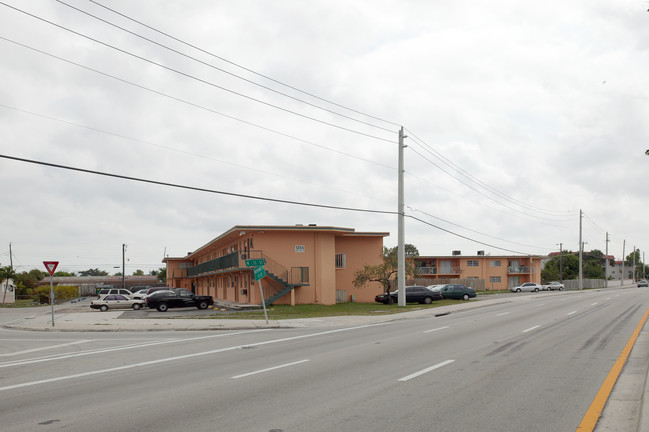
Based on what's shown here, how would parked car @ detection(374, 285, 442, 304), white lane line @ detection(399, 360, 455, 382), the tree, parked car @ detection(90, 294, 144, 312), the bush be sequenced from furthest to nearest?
the bush
the tree
parked car @ detection(90, 294, 144, 312)
parked car @ detection(374, 285, 442, 304)
white lane line @ detection(399, 360, 455, 382)

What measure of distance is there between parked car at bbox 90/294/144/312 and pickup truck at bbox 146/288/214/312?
16.4 feet

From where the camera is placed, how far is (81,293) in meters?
96.1

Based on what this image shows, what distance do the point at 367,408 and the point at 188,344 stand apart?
419 inches

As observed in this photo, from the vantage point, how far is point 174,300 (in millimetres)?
38844

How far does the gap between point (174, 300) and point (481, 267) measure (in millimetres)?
60425

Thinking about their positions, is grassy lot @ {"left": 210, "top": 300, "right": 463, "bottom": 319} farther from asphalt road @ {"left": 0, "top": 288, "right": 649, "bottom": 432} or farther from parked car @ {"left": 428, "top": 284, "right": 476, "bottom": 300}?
parked car @ {"left": 428, "top": 284, "right": 476, "bottom": 300}

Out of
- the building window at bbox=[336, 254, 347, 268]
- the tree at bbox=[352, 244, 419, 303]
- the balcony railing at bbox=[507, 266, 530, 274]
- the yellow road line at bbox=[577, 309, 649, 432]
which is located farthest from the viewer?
the balcony railing at bbox=[507, 266, 530, 274]

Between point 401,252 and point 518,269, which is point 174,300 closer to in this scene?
point 401,252

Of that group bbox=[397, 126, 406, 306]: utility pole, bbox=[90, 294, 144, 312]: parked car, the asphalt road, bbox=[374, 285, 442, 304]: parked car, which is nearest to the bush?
bbox=[90, 294, 144, 312]: parked car

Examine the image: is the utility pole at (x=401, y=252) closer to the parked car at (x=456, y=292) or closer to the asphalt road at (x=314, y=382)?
the parked car at (x=456, y=292)

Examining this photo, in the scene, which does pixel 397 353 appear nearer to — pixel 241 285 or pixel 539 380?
pixel 539 380

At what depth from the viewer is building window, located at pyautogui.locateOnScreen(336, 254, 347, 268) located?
47312mm

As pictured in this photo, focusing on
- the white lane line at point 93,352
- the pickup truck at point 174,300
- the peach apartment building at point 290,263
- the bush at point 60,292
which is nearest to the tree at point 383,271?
the peach apartment building at point 290,263

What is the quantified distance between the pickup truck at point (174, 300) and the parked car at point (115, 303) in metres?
4.99
